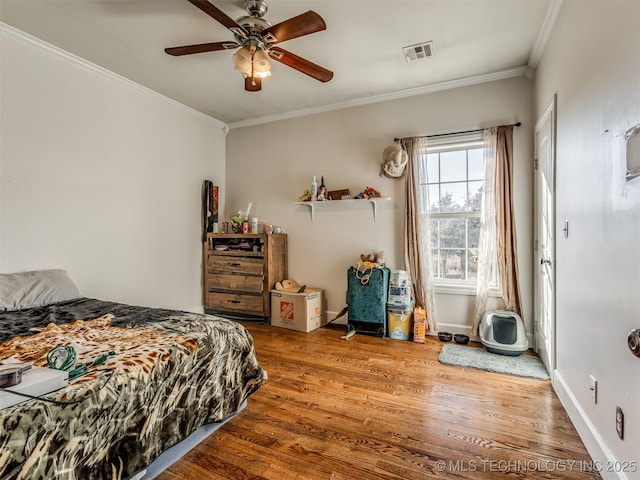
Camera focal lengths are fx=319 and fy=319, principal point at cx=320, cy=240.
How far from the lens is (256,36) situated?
7.07 ft

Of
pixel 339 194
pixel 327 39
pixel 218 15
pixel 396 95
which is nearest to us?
pixel 218 15

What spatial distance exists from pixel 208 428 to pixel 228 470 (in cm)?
38

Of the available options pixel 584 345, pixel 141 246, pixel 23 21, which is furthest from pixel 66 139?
pixel 584 345

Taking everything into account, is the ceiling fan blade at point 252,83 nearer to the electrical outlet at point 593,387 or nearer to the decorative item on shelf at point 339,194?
the decorative item on shelf at point 339,194

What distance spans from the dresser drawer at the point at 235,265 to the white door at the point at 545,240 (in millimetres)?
2902

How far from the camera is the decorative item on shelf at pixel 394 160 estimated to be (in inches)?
137

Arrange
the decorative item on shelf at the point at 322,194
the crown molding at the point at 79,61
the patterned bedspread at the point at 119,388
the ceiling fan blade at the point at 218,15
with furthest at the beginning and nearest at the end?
1. the decorative item on shelf at the point at 322,194
2. the crown molding at the point at 79,61
3. the ceiling fan blade at the point at 218,15
4. the patterned bedspread at the point at 119,388

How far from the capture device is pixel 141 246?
3.55 metres

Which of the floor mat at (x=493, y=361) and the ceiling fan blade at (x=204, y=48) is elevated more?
the ceiling fan blade at (x=204, y=48)

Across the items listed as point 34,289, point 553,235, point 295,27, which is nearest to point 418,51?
point 295,27

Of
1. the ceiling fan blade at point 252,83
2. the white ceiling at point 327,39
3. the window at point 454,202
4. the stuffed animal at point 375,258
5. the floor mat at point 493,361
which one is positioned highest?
the white ceiling at point 327,39

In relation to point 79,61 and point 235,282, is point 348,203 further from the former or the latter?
Answer: point 79,61

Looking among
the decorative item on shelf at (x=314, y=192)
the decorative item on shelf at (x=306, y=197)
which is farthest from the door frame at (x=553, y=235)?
the decorative item on shelf at (x=306, y=197)

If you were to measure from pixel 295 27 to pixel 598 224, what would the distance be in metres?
2.02
